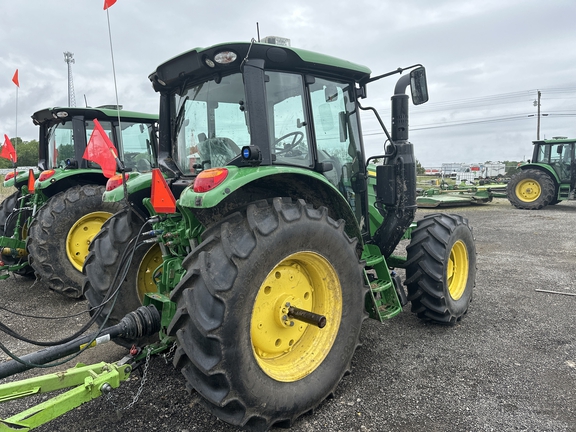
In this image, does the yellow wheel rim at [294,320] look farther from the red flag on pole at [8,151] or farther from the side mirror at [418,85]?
the red flag on pole at [8,151]

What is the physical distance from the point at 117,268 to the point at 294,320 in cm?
145

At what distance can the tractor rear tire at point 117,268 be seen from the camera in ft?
10.3

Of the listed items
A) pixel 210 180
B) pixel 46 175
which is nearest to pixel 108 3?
pixel 210 180

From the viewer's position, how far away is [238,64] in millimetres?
2730

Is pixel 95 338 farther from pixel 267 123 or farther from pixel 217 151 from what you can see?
pixel 267 123

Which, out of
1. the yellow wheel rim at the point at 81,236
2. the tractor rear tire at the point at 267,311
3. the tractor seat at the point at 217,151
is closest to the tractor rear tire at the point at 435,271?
the tractor rear tire at the point at 267,311

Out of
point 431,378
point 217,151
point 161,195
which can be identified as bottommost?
point 431,378

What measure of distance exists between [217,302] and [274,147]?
125 centimetres

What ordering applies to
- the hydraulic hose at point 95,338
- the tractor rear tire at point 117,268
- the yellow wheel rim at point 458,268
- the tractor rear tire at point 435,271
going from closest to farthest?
the hydraulic hose at point 95,338, the tractor rear tire at point 117,268, the tractor rear tire at point 435,271, the yellow wheel rim at point 458,268

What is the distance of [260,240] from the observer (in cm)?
226

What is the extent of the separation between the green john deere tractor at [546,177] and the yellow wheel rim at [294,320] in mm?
13226

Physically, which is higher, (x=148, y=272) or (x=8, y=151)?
(x=8, y=151)

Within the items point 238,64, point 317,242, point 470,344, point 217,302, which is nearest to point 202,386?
point 217,302

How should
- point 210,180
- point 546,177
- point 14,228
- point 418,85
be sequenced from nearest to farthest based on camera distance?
point 210,180 < point 418,85 < point 14,228 < point 546,177
